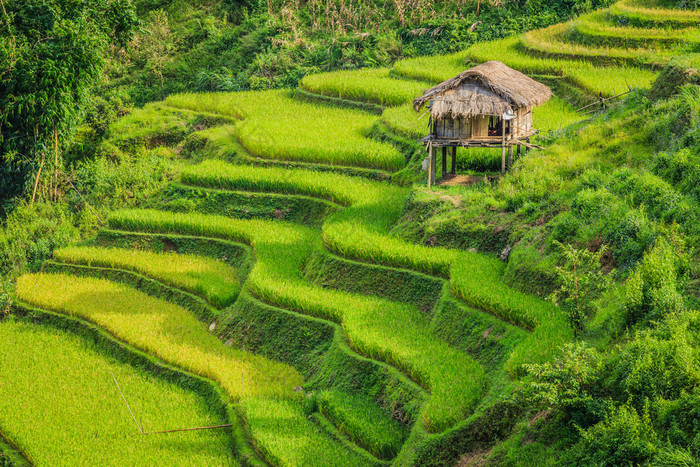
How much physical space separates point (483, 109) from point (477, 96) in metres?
0.26

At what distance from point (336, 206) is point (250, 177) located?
2307mm

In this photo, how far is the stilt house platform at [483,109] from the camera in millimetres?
13039

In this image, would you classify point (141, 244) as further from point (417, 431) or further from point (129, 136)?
point (417, 431)

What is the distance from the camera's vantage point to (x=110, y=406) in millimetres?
11414

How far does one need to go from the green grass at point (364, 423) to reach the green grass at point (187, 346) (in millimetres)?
251

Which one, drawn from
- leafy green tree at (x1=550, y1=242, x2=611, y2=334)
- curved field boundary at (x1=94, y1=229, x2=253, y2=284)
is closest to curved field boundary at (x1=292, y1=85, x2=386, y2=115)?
curved field boundary at (x1=94, y1=229, x2=253, y2=284)

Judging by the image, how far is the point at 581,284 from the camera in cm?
925

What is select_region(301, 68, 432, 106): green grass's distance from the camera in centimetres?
1925

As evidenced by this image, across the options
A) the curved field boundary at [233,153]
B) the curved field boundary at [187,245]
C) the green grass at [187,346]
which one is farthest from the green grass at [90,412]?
the curved field boundary at [233,153]

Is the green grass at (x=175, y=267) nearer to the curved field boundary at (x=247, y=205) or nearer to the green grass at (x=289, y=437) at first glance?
the curved field boundary at (x=247, y=205)

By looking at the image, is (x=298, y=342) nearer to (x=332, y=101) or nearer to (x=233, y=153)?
(x=233, y=153)

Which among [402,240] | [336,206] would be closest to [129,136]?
[336,206]

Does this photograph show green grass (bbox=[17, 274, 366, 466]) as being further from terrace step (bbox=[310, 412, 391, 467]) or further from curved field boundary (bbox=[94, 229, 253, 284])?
curved field boundary (bbox=[94, 229, 253, 284])

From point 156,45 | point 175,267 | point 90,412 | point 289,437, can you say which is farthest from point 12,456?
point 156,45
